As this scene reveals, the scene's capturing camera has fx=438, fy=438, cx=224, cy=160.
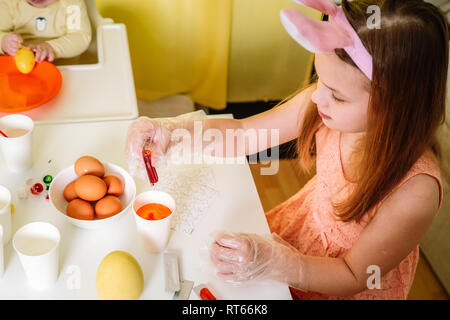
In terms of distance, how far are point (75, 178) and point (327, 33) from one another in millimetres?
583

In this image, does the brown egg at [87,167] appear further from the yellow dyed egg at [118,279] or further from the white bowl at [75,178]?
the yellow dyed egg at [118,279]

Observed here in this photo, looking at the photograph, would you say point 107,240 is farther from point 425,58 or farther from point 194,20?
point 194,20

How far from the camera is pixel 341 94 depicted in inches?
33.2

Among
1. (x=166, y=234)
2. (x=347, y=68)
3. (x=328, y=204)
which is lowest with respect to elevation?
(x=328, y=204)

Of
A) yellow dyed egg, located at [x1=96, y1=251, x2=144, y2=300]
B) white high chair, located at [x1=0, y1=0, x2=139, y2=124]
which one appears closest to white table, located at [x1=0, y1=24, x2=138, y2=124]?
white high chair, located at [x1=0, y1=0, x2=139, y2=124]

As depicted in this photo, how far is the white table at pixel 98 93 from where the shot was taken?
3.77ft

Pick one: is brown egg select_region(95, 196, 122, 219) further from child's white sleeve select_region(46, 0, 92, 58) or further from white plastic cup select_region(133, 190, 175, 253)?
child's white sleeve select_region(46, 0, 92, 58)

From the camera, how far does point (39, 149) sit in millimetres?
1040

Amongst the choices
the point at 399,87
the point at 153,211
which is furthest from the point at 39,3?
the point at 399,87

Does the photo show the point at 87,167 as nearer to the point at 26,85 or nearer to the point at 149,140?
the point at 149,140

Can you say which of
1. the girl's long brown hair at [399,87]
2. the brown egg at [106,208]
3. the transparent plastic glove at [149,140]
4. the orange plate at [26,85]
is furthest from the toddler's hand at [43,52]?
the girl's long brown hair at [399,87]

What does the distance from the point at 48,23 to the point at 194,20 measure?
68 cm

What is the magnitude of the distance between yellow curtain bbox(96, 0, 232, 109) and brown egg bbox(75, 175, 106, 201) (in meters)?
1.24
